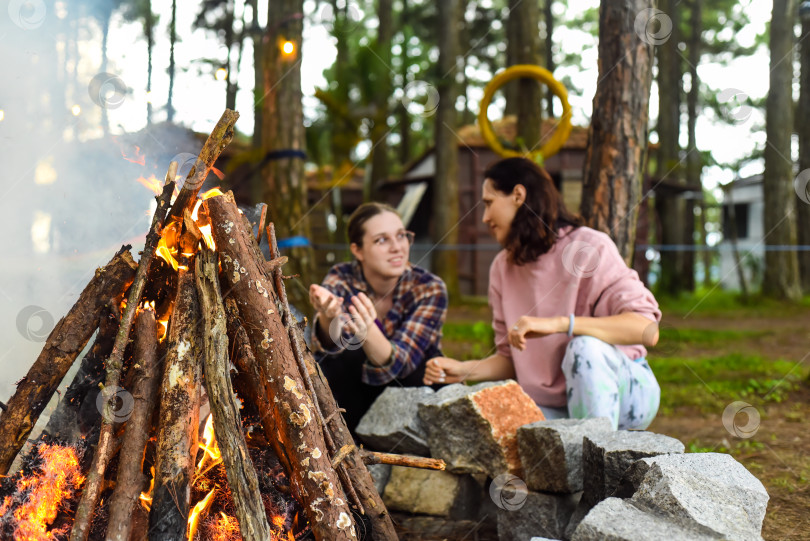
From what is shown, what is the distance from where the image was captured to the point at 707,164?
28609 mm

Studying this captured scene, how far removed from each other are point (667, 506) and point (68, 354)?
190 centimetres

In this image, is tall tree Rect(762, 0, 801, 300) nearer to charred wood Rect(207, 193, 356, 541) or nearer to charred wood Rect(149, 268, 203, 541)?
charred wood Rect(207, 193, 356, 541)

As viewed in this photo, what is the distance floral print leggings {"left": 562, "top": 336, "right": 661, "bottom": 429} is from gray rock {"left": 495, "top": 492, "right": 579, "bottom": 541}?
523 millimetres

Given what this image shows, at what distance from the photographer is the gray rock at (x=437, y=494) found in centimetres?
300

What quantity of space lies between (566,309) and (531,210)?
0.51 metres

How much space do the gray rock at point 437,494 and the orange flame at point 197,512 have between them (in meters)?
1.15

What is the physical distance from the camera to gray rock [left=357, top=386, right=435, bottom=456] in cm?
307

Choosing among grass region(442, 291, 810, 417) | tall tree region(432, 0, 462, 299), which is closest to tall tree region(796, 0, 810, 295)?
grass region(442, 291, 810, 417)

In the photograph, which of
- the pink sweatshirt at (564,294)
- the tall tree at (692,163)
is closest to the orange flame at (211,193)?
the pink sweatshirt at (564,294)

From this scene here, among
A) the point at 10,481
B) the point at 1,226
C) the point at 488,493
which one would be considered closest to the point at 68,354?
the point at 10,481

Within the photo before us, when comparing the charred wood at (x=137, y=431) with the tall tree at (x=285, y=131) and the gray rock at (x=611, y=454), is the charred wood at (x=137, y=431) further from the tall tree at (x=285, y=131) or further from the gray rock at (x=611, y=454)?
the tall tree at (x=285, y=131)

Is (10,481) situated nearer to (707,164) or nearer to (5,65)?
(5,65)

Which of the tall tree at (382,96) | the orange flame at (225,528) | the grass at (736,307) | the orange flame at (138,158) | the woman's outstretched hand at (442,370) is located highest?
the tall tree at (382,96)

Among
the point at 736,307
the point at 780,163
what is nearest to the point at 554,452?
the point at 780,163
